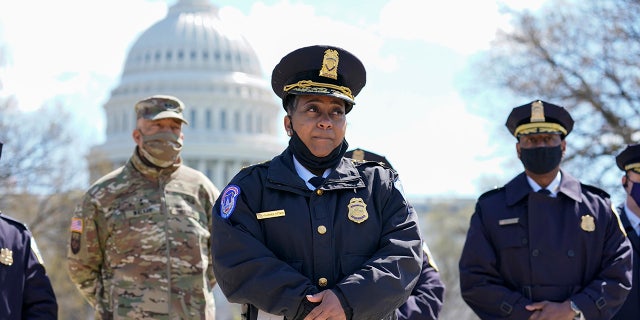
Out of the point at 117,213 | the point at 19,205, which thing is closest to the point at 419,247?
the point at 117,213

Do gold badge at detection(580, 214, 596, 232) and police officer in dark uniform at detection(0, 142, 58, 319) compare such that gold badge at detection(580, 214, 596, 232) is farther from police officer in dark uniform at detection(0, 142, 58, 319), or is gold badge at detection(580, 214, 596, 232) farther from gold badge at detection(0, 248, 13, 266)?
gold badge at detection(0, 248, 13, 266)

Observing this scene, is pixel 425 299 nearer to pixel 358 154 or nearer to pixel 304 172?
pixel 358 154

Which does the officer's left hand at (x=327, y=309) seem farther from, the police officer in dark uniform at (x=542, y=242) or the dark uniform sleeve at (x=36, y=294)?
the dark uniform sleeve at (x=36, y=294)

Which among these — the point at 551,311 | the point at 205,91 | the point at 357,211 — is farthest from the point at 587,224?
the point at 205,91

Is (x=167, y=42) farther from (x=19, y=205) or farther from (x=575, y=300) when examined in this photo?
(x=575, y=300)

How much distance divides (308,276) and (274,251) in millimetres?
186

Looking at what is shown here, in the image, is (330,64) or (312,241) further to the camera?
(330,64)

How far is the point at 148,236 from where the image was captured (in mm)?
6770

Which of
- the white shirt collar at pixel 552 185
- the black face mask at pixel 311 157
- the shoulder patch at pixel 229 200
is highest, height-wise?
the black face mask at pixel 311 157

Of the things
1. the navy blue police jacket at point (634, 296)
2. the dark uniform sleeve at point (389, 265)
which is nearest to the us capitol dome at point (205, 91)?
the navy blue police jacket at point (634, 296)

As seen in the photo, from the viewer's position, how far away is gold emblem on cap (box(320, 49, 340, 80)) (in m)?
4.55

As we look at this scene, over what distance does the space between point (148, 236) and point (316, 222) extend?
8.61 ft

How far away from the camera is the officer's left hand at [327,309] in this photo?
4.12 meters

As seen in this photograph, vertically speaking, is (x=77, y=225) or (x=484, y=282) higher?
(x=77, y=225)
